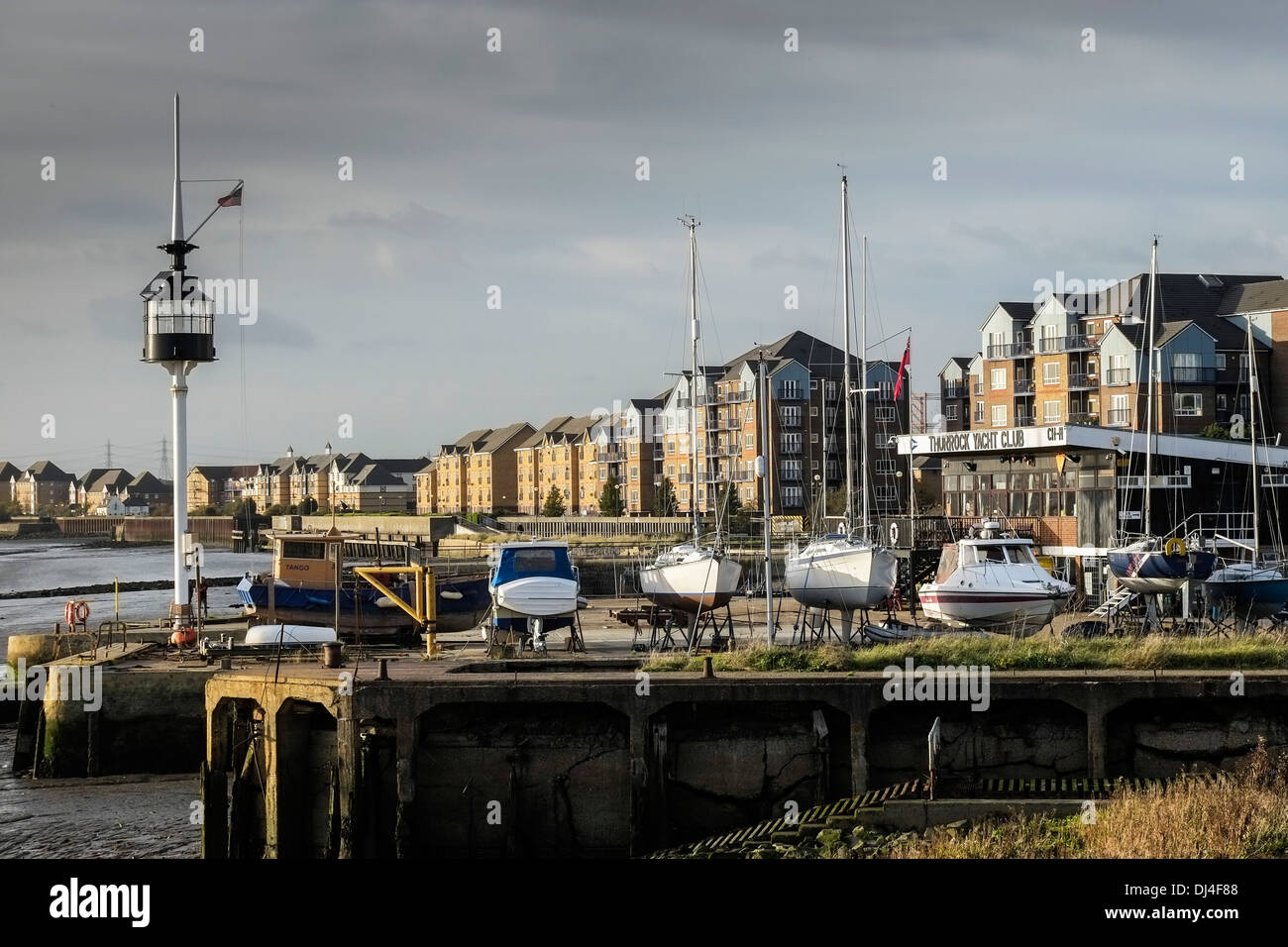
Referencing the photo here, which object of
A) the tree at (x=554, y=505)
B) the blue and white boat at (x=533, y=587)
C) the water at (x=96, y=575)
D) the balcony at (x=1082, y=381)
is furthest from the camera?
the tree at (x=554, y=505)

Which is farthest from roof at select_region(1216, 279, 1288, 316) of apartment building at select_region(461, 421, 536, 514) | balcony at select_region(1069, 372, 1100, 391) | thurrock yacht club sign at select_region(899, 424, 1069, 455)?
apartment building at select_region(461, 421, 536, 514)

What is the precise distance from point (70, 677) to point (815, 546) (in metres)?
19.3

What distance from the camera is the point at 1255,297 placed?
85625mm

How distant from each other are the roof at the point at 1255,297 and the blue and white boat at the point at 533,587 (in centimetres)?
6511

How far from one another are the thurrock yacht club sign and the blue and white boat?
22.5 meters

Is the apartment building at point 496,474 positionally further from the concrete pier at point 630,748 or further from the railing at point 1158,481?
the concrete pier at point 630,748

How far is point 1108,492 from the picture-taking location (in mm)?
48438

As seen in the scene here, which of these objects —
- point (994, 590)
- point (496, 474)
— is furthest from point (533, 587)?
point (496, 474)

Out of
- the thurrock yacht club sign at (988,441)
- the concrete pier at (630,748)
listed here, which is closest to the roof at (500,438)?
the thurrock yacht club sign at (988,441)

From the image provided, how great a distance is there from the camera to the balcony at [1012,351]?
91875 mm

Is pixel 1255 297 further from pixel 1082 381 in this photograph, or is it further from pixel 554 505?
pixel 554 505

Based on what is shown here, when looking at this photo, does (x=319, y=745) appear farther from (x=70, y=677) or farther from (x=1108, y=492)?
(x=1108, y=492)

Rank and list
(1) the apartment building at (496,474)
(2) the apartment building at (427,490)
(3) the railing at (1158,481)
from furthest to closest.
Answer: (2) the apartment building at (427,490), (1) the apartment building at (496,474), (3) the railing at (1158,481)
